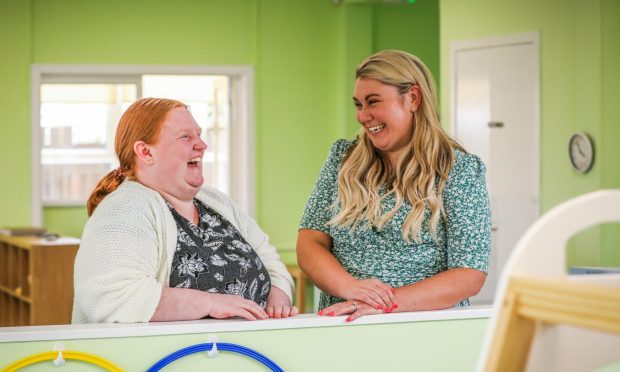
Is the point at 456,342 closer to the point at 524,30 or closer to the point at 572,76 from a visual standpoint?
the point at 572,76

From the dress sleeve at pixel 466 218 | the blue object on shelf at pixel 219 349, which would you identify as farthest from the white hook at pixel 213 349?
the dress sleeve at pixel 466 218

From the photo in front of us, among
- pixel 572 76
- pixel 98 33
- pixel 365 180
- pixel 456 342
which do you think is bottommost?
pixel 456 342

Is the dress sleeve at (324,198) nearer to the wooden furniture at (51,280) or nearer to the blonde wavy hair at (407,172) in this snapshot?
the blonde wavy hair at (407,172)

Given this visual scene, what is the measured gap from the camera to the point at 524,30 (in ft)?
22.6

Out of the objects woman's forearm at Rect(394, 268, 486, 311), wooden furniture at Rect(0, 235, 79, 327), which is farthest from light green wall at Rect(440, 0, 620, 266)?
woman's forearm at Rect(394, 268, 486, 311)

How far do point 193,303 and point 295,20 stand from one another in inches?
297

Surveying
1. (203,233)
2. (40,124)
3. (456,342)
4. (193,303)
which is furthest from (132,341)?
(40,124)

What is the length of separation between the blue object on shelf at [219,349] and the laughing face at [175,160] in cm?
43

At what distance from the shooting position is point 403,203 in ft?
8.07

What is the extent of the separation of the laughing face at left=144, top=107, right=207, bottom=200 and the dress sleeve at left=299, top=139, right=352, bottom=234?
0.38m

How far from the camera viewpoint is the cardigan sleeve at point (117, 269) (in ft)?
6.75

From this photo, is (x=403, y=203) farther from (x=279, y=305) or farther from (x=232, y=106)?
(x=232, y=106)

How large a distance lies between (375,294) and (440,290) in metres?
0.17

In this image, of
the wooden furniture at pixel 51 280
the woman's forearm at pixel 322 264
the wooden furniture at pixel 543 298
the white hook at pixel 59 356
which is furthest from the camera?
the wooden furniture at pixel 51 280
